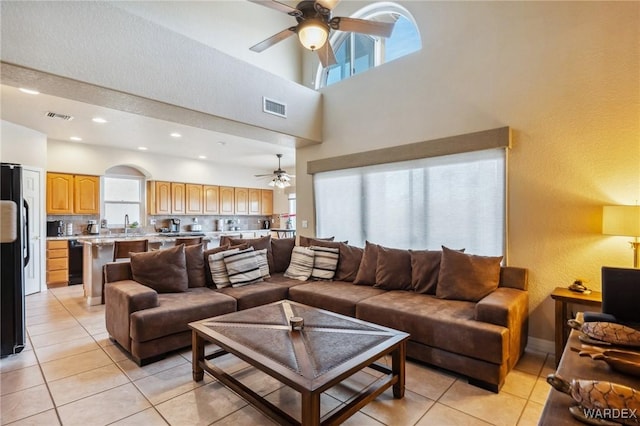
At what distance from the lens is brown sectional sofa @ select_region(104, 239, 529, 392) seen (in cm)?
229

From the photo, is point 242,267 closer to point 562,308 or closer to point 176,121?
point 176,121

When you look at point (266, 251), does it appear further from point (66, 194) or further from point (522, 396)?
point (66, 194)

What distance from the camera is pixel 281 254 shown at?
14.6ft

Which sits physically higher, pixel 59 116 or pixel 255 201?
pixel 59 116

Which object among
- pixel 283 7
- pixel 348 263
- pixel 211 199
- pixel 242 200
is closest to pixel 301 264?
pixel 348 263

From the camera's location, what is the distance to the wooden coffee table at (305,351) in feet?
5.31

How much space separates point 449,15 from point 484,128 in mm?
1412

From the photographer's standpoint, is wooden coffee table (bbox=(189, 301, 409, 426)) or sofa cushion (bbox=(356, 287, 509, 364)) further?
sofa cushion (bbox=(356, 287, 509, 364))

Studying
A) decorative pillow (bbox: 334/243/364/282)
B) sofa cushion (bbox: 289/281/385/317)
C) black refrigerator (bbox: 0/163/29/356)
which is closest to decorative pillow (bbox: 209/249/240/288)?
sofa cushion (bbox: 289/281/385/317)

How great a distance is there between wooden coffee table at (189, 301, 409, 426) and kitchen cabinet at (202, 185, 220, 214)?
640 centimetres

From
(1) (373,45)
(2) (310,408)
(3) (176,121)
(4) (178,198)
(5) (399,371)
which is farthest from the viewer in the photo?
(4) (178,198)

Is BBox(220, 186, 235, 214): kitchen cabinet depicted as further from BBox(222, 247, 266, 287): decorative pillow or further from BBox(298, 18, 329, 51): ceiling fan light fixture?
BBox(298, 18, 329, 51): ceiling fan light fixture

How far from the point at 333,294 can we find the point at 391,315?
743 millimetres

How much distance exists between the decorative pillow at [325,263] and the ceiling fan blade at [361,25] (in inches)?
101
